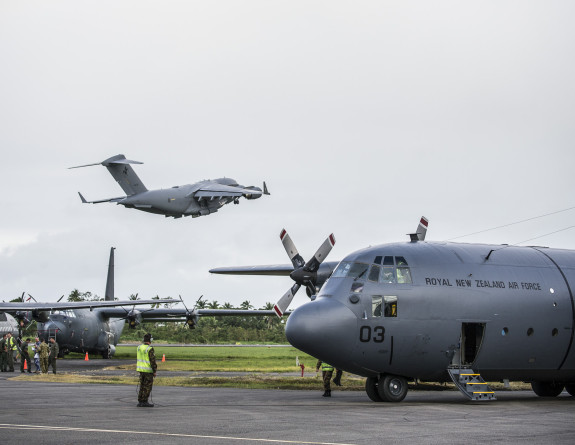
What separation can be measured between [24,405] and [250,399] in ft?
19.9

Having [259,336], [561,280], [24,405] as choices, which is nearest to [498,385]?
[561,280]

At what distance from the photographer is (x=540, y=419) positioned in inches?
667

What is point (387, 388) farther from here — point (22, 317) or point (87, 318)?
point (87, 318)

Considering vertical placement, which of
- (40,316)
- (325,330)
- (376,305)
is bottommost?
(40,316)

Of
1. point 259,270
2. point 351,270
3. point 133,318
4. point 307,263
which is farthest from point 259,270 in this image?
point 133,318

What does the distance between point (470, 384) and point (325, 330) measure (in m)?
4.28

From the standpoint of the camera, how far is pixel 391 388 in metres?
21.6

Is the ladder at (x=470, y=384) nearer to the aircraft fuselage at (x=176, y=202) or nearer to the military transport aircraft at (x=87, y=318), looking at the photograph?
the military transport aircraft at (x=87, y=318)

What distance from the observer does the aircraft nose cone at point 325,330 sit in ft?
67.3

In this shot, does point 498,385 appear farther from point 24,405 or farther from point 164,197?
point 164,197

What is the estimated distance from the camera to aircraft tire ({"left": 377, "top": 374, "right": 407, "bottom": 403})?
70.6 feet

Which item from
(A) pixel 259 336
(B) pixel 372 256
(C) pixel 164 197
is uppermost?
(C) pixel 164 197

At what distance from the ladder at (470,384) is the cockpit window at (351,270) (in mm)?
3586

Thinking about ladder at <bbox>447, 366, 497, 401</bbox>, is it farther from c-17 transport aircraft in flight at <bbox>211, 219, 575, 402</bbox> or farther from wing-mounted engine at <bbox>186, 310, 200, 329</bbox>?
wing-mounted engine at <bbox>186, 310, 200, 329</bbox>
